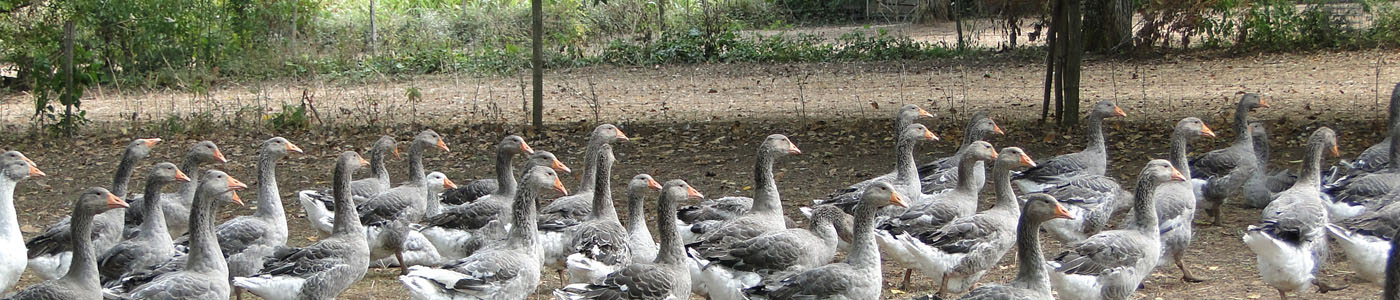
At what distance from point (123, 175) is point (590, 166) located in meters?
3.31

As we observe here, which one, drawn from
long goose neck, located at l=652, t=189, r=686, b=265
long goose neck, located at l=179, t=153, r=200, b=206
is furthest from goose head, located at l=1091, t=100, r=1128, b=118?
long goose neck, located at l=179, t=153, r=200, b=206

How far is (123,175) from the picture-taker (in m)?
8.30

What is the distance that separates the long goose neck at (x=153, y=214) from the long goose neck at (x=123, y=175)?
1117 millimetres

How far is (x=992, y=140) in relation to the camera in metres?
12.7

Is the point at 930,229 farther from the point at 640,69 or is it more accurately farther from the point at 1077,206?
the point at 640,69

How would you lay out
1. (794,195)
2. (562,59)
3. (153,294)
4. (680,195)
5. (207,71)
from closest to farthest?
1. (153,294)
2. (680,195)
3. (794,195)
4. (207,71)
5. (562,59)

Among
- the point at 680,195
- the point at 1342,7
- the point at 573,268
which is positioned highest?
the point at 1342,7

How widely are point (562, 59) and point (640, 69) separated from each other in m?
2.03

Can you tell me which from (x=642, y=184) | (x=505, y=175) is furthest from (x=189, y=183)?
(x=642, y=184)

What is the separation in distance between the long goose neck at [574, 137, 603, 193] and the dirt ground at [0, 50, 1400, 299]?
2.41 feet

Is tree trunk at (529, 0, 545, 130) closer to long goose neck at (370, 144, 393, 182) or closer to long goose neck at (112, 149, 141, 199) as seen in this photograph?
long goose neck at (370, 144, 393, 182)

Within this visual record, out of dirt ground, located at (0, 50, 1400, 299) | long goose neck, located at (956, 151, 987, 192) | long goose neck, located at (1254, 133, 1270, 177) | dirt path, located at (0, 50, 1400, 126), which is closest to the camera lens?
long goose neck, located at (956, 151, 987, 192)

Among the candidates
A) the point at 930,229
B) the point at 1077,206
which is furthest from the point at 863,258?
the point at 1077,206

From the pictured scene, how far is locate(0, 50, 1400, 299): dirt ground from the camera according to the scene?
1038cm
